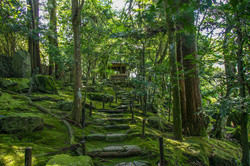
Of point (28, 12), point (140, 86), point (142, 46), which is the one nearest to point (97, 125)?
point (140, 86)

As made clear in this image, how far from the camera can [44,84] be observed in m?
8.83

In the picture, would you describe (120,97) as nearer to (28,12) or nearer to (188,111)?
(188,111)

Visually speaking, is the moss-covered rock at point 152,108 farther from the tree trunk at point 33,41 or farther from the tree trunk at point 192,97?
the tree trunk at point 33,41


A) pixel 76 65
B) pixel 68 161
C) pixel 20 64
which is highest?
pixel 20 64

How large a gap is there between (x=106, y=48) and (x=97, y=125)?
432 centimetres

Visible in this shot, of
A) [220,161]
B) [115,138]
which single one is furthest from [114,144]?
[220,161]

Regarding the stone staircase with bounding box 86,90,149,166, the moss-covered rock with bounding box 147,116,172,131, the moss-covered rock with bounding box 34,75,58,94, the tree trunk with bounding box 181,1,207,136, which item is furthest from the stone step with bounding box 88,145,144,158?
the moss-covered rock with bounding box 34,75,58,94

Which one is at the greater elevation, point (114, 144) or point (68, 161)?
point (68, 161)

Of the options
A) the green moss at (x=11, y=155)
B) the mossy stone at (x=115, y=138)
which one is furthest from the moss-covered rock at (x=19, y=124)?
the mossy stone at (x=115, y=138)

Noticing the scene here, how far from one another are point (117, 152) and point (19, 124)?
110 inches

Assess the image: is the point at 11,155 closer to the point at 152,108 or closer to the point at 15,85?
the point at 15,85

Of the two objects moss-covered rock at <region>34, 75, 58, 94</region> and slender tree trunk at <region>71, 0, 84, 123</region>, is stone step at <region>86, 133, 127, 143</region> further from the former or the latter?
moss-covered rock at <region>34, 75, 58, 94</region>

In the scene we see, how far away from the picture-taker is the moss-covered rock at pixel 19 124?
12.0 feet

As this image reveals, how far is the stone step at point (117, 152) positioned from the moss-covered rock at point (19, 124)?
1.79 meters
